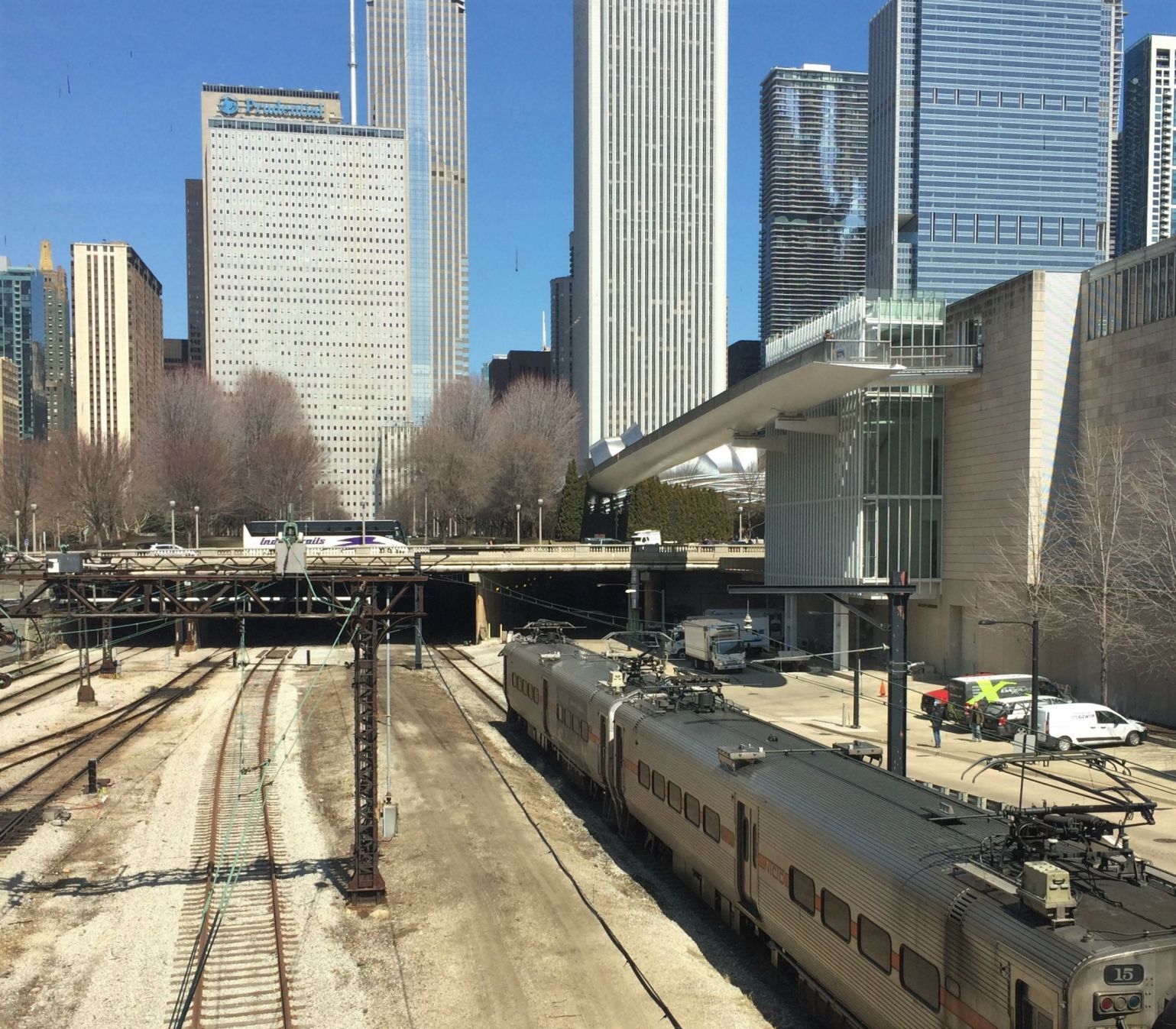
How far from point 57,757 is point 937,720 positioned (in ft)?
83.9

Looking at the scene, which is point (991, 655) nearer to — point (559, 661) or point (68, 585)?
point (559, 661)

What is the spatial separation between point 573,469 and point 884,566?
56997mm

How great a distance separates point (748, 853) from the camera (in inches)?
528

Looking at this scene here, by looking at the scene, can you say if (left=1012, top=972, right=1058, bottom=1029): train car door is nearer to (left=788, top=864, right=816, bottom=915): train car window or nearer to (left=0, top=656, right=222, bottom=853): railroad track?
(left=788, top=864, right=816, bottom=915): train car window

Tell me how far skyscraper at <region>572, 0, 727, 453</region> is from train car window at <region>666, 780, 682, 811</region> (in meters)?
171

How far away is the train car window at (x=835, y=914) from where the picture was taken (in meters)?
10.9

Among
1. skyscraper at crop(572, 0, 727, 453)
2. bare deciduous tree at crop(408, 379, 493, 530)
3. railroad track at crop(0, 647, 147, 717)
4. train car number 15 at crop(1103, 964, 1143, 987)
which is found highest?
skyscraper at crop(572, 0, 727, 453)

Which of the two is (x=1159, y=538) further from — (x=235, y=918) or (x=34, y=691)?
(x=34, y=691)

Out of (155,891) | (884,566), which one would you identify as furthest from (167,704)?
(884,566)

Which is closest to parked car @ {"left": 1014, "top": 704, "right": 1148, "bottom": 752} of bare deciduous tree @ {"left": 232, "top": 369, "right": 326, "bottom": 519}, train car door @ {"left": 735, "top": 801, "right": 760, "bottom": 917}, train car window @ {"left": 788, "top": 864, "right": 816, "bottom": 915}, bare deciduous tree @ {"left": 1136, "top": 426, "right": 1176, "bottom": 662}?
bare deciduous tree @ {"left": 1136, "top": 426, "right": 1176, "bottom": 662}

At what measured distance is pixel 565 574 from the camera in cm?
7781

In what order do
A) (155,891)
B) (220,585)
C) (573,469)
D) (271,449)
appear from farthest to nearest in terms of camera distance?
(271,449) → (573,469) → (220,585) → (155,891)

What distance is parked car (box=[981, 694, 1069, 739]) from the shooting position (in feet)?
97.5

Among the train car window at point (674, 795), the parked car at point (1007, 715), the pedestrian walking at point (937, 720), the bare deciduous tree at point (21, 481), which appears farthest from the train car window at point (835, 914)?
the bare deciduous tree at point (21, 481)
